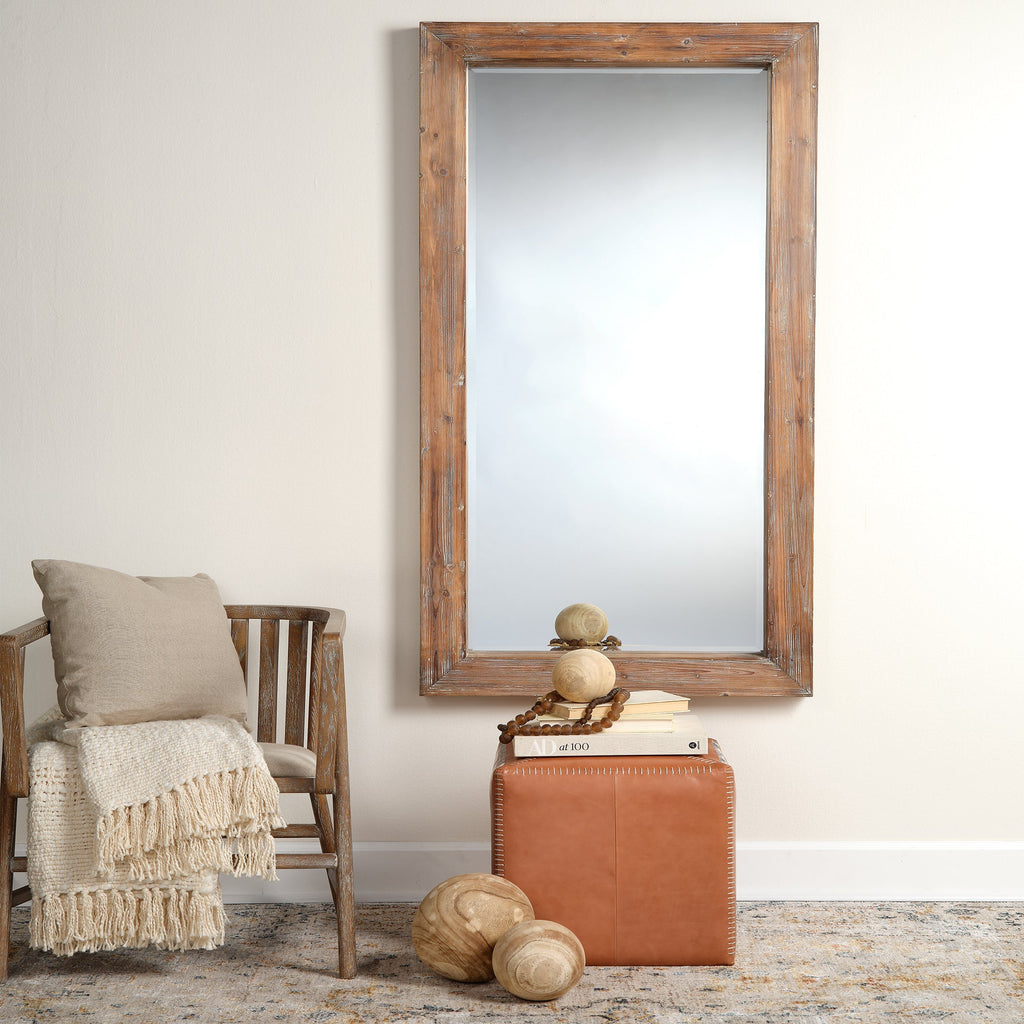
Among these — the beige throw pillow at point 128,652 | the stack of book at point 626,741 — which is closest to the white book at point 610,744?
the stack of book at point 626,741

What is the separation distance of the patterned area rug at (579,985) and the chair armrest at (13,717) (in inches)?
16.4

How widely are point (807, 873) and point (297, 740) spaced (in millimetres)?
1257

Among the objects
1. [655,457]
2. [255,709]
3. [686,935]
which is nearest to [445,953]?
[686,935]

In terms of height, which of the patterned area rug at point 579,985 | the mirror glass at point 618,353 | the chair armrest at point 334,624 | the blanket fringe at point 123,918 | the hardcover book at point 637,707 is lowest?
the patterned area rug at point 579,985

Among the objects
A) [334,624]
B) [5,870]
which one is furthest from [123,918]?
[334,624]

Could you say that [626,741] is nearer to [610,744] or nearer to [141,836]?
[610,744]

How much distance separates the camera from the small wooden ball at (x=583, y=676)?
1975 millimetres

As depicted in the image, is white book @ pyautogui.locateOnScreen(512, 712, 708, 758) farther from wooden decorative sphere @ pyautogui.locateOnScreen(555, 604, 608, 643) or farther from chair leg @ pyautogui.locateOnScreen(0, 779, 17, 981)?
chair leg @ pyautogui.locateOnScreen(0, 779, 17, 981)

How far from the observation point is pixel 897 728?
2.40m

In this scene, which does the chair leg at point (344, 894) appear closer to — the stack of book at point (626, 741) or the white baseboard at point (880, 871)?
the stack of book at point (626, 741)

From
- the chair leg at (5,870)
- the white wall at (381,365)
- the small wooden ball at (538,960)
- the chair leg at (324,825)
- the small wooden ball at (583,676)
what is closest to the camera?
the small wooden ball at (538,960)

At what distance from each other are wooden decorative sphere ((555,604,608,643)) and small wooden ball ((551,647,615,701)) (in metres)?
0.12

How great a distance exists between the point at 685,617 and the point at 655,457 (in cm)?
39

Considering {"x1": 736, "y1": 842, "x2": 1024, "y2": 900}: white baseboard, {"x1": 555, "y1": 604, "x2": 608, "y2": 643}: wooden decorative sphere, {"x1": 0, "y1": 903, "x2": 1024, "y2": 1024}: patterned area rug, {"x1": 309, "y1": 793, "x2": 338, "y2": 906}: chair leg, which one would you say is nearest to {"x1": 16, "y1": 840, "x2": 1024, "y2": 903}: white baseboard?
{"x1": 736, "y1": 842, "x2": 1024, "y2": 900}: white baseboard
